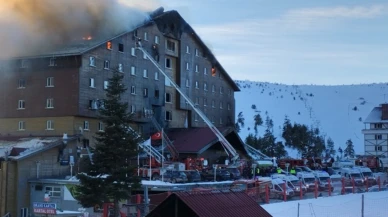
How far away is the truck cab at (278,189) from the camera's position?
3114cm

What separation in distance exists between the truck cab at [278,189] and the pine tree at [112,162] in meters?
7.53

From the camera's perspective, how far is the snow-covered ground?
26984 millimetres

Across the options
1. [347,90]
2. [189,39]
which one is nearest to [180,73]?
[189,39]

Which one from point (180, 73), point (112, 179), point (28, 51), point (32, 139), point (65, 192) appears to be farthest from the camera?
point (180, 73)

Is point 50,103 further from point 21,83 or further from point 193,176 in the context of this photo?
point 193,176

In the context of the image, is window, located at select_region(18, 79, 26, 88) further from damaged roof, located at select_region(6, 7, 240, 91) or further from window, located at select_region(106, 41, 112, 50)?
window, located at select_region(106, 41, 112, 50)

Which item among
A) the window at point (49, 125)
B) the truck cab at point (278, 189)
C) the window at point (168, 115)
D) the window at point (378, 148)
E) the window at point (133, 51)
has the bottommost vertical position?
the truck cab at point (278, 189)

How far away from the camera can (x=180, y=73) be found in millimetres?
59250

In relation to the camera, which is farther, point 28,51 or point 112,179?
point 28,51

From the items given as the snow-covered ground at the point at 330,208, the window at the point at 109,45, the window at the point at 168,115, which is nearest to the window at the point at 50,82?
the window at the point at 109,45

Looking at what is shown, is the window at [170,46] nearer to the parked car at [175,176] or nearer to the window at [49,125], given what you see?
the window at [49,125]

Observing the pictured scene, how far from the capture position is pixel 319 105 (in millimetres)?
172250

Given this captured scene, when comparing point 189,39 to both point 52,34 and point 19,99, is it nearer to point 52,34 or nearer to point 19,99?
point 52,34

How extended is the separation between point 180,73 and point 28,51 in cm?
1651
